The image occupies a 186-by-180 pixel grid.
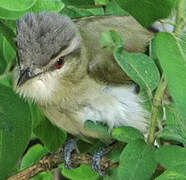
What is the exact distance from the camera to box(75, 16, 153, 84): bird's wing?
2078mm

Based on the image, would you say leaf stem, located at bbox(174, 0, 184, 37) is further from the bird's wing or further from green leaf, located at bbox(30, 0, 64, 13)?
the bird's wing

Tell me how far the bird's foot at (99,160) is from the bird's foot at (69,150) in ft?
0.37

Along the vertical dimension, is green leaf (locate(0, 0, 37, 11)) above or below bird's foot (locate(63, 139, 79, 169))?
above

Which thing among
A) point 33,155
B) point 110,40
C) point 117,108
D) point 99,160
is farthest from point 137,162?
point 33,155

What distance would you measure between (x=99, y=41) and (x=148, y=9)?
0.82 meters

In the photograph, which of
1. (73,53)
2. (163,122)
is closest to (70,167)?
(73,53)

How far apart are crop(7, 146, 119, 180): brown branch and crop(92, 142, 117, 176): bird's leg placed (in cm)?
2

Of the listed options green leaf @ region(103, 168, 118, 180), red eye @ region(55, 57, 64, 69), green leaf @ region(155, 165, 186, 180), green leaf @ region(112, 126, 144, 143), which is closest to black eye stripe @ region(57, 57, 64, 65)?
red eye @ region(55, 57, 64, 69)

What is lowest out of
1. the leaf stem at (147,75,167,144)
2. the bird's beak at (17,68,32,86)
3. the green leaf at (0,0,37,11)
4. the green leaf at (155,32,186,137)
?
the bird's beak at (17,68,32,86)

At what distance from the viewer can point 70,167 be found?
2.02 m

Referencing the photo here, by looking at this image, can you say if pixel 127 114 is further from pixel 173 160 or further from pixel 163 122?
pixel 173 160

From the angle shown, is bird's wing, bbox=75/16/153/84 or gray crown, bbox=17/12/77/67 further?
bird's wing, bbox=75/16/153/84

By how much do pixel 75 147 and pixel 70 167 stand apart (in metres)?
0.20

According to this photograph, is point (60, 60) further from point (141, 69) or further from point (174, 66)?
point (174, 66)
